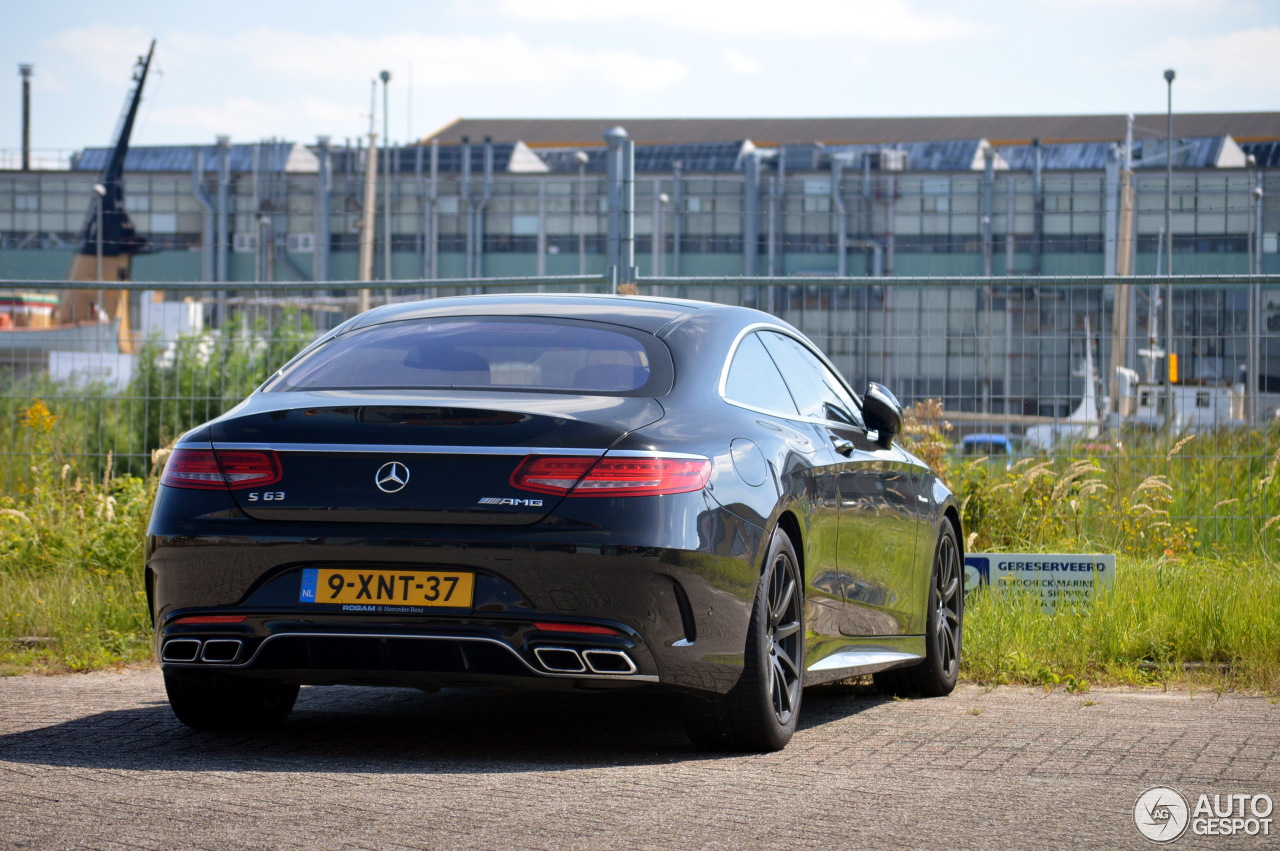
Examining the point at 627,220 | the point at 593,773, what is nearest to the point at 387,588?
the point at 593,773

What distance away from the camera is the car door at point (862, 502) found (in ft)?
19.2

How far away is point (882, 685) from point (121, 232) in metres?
53.5

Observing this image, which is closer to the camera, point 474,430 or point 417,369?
point 474,430

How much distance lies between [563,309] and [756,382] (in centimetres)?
71

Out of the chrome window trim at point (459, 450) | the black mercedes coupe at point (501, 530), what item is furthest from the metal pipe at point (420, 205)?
the chrome window trim at point (459, 450)

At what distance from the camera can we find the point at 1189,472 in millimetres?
9477

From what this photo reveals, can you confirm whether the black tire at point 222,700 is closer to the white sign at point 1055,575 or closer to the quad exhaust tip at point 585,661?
the quad exhaust tip at point 585,661

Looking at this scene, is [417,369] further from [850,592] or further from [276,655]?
[850,592]

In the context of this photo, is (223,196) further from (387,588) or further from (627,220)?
(387,588)

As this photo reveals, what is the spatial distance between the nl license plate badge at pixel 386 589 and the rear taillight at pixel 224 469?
0.32 m

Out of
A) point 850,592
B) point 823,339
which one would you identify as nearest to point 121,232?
point 823,339

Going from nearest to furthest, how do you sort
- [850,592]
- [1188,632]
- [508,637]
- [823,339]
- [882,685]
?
[508,637], [850,592], [882,685], [1188,632], [823,339]

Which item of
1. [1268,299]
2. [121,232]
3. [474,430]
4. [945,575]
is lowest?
[945,575]

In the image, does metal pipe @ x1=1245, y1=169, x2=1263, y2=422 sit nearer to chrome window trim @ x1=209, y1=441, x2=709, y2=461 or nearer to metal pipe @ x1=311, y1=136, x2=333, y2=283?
chrome window trim @ x1=209, y1=441, x2=709, y2=461
